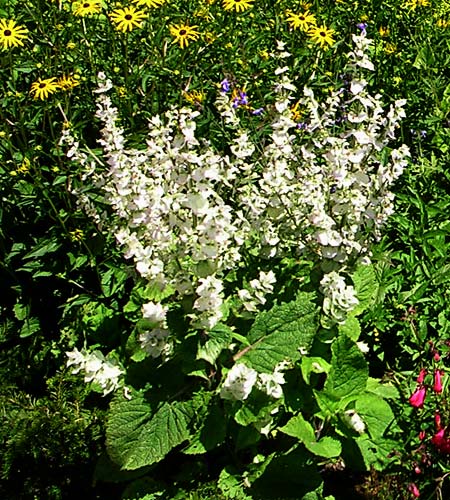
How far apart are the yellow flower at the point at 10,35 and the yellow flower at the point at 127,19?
0.35m

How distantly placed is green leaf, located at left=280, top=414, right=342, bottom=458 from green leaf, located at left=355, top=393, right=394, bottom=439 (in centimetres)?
13

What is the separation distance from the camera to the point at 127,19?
3145mm

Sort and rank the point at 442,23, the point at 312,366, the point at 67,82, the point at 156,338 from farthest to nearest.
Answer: the point at 442,23 < the point at 67,82 < the point at 312,366 < the point at 156,338

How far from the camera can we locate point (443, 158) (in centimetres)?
380

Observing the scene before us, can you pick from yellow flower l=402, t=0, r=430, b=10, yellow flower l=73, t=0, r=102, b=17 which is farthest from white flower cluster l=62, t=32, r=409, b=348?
yellow flower l=402, t=0, r=430, b=10

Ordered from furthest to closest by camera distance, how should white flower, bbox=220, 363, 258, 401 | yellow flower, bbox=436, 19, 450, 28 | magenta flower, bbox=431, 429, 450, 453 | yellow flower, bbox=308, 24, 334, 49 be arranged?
yellow flower, bbox=436, 19, 450, 28
yellow flower, bbox=308, 24, 334, 49
magenta flower, bbox=431, 429, 450, 453
white flower, bbox=220, 363, 258, 401

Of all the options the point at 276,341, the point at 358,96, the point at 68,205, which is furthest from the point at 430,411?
the point at 68,205

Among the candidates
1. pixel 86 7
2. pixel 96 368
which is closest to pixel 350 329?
pixel 96 368

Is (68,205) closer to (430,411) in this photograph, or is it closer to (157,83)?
(157,83)

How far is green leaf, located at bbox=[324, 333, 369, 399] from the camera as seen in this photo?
2.72 m

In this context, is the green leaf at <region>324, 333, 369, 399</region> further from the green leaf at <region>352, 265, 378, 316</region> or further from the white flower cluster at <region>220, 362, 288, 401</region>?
the white flower cluster at <region>220, 362, 288, 401</region>

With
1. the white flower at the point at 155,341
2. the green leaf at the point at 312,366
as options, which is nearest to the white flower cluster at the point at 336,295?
the green leaf at the point at 312,366

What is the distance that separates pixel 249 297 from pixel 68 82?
3.87 ft

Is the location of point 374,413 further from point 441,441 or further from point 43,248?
point 43,248
